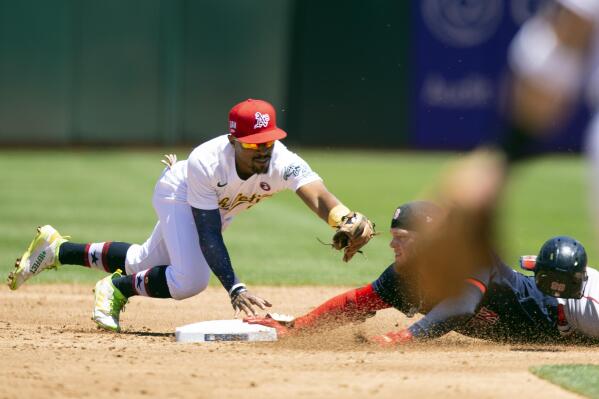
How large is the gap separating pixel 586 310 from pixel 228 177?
2.09 meters

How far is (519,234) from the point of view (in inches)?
470

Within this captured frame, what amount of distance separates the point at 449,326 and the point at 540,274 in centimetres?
57

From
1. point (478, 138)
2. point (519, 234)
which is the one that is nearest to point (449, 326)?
point (519, 234)

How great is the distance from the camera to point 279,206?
14.9m

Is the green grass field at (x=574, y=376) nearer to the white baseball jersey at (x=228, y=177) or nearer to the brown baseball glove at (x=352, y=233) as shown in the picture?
the brown baseball glove at (x=352, y=233)

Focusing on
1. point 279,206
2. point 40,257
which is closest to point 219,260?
point 40,257

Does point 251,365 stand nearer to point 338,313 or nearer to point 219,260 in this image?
point 219,260

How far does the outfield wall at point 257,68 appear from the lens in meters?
21.7

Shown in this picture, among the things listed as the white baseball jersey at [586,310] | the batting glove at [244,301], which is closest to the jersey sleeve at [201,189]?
the batting glove at [244,301]

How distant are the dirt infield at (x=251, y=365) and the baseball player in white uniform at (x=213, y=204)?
0.28 m

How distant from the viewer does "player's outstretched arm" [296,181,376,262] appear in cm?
596

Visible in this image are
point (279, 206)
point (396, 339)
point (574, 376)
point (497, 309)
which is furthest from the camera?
point (279, 206)

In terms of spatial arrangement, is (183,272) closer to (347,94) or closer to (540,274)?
(540,274)

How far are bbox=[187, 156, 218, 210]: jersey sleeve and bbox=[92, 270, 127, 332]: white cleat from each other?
766 millimetres
